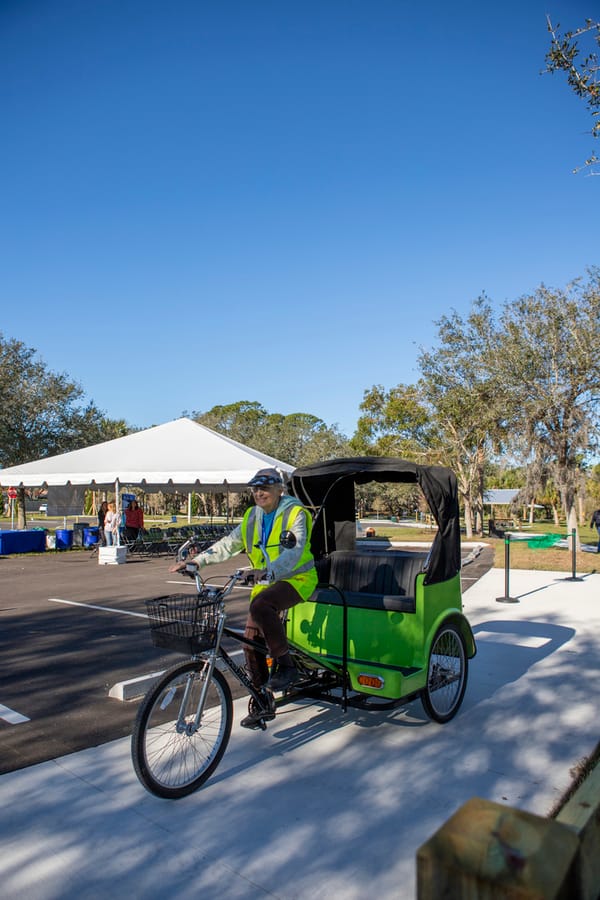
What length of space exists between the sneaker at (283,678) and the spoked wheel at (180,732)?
0.34 meters

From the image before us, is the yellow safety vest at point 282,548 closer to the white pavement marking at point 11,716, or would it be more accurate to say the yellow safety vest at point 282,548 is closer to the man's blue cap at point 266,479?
the man's blue cap at point 266,479

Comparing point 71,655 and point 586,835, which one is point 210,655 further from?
point 71,655

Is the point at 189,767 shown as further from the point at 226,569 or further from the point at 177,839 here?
the point at 226,569

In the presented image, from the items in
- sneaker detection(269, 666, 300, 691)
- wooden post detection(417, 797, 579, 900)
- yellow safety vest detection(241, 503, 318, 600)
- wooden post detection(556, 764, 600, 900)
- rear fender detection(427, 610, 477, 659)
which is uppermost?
yellow safety vest detection(241, 503, 318, 600)

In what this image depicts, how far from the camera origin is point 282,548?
4.34m

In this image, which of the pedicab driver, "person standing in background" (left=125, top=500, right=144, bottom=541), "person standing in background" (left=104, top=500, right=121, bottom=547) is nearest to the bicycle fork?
the pedicab driver

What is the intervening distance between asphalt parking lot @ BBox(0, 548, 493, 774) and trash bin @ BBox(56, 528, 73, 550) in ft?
25.4

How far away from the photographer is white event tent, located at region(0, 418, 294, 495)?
738 inches

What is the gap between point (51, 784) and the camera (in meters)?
4.01

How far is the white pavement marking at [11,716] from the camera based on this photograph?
517cm

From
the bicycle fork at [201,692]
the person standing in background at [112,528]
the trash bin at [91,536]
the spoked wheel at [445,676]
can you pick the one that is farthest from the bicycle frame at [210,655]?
the trash bin at [91,536]

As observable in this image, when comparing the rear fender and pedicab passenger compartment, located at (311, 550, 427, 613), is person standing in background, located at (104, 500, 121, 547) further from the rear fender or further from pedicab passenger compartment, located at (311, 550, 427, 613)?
the rear fender

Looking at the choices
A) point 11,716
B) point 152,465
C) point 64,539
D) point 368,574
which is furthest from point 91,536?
point 368,574

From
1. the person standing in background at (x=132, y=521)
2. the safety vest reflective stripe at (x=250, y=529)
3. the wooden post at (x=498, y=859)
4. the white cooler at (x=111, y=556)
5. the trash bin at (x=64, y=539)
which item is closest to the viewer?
the wooden post at (x=498, y=859)
